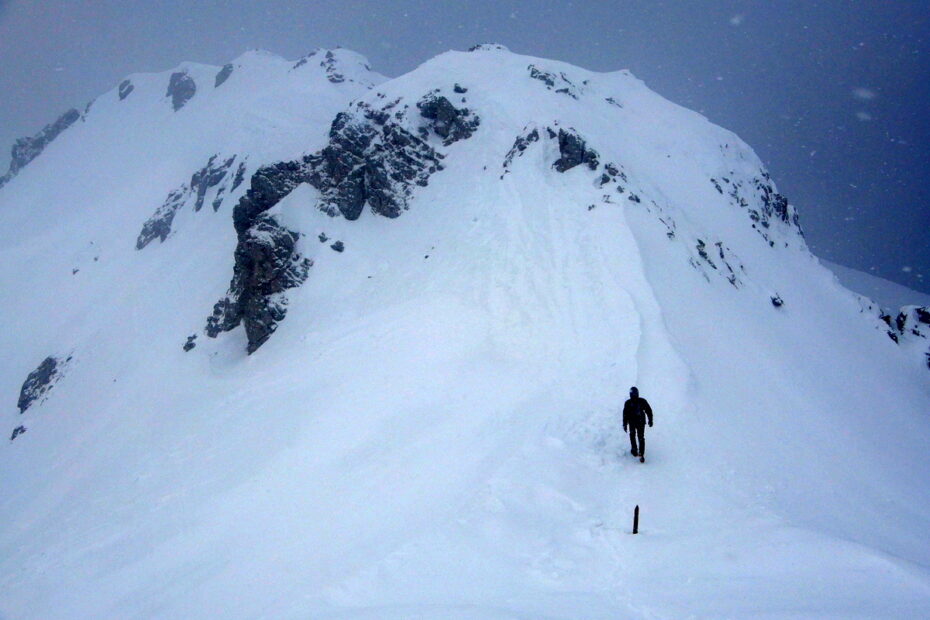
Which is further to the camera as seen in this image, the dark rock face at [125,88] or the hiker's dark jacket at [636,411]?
the dark rock face at [125,88]

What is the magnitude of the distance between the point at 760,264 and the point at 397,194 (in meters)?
25.0

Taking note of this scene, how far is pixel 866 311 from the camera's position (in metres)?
32.5

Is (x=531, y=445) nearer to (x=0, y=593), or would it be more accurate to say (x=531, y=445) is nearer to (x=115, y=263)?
(x=0, y=593)

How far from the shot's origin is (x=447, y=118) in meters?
33.2

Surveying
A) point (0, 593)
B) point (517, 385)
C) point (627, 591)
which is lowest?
point (0, 593)

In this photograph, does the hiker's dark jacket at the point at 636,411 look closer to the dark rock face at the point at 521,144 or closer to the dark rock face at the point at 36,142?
the dark rock face at the point at 521,144

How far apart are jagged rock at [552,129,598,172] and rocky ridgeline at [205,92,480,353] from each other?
299 inches

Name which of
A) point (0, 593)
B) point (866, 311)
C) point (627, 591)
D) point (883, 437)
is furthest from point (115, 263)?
point (866, 311)

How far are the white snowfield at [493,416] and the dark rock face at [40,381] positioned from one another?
1.27 meters

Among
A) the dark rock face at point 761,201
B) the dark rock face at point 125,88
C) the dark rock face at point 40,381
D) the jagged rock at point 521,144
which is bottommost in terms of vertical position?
the dark rock face at point 40,381

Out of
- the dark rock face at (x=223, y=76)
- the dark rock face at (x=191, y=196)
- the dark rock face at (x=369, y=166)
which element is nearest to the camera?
the dark rock face at (x=369, y=166)

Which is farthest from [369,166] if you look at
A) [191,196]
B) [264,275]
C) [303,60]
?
[303,60]

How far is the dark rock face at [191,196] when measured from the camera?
149 feet

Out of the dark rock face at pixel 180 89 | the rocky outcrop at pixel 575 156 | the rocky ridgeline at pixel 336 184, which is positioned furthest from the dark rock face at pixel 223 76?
the rocky outcrop at pixel 575 156
